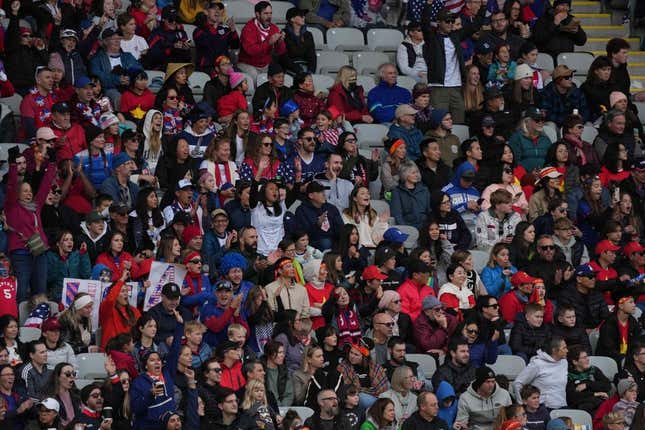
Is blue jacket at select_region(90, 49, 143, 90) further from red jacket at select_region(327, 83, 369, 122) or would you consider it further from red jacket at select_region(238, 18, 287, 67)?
red jacket at select_region(327, 83, 369, 122)

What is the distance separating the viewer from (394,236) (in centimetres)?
1772

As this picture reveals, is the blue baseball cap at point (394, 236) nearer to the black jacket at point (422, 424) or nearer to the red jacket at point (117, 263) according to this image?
the red jacket at point (117, 263)

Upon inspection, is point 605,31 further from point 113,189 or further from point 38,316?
point 38,316

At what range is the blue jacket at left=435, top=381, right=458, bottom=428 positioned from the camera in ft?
52.2

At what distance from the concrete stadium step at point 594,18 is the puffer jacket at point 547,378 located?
7.29m

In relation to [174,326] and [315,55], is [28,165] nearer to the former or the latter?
[174,326]

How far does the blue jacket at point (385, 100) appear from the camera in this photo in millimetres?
19844

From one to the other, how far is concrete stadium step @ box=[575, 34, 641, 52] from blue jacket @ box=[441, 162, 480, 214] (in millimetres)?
4547

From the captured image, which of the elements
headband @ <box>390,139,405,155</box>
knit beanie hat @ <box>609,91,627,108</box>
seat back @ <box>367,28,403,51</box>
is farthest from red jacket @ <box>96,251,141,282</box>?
knit beanie hat @ <box>609,91,627,108</box>

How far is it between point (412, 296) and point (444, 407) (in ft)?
4.70

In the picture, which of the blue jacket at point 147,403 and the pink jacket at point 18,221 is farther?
the pink jacket at point 18,221

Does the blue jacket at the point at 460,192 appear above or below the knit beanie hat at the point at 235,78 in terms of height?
below

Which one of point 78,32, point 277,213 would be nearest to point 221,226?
point 277,213

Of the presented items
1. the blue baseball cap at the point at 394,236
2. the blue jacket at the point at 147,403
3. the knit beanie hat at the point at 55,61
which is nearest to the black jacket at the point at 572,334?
the blue baseball cap at the point at 394,236
